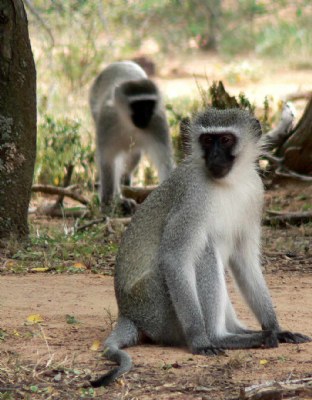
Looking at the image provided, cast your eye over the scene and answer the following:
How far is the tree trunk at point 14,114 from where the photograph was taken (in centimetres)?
729

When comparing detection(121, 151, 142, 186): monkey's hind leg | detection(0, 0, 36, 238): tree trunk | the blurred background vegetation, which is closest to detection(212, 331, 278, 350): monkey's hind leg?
detection(0, 0, 36, 238): tree trunk

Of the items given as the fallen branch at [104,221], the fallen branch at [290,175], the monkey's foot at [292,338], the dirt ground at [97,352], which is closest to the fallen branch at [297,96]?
the fallen branch at [290,175]

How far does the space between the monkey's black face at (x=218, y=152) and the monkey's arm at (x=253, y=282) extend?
1.56 feet

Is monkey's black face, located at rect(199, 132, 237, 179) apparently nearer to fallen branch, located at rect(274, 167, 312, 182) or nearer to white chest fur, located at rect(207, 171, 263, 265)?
white chest fur, located at rect(207, 171, 263, 265)

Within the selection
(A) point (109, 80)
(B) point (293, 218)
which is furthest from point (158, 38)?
(B) point (293, 218)

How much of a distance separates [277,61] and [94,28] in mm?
5886

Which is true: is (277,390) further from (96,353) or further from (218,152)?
(218,152)

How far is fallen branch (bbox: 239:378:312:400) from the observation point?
3.81m

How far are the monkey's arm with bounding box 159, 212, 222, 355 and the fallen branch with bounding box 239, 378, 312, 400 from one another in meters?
0.83

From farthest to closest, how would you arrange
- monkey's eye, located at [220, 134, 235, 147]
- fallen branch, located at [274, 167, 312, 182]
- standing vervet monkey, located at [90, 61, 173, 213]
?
standing vervet monkey, located at [90, 61, 173, 213], fallen branch, located at [274, 167, 312, 182], monkey's eye, located at [220, 134, 235, 147]

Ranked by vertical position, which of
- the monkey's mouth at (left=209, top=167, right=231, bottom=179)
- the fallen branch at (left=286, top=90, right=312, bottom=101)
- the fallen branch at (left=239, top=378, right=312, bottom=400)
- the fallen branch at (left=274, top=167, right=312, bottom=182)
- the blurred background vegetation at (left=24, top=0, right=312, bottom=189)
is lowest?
the fallen branch at (left=239, top=378, right=312, bottom=400)

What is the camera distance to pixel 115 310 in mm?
5770

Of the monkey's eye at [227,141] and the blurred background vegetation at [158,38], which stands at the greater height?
the blurred background vegetation at [158,38]

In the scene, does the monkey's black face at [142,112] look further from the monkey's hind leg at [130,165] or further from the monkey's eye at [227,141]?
the monkey's eye at [227,141]
